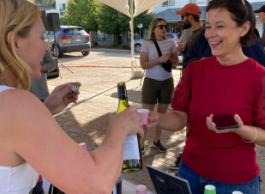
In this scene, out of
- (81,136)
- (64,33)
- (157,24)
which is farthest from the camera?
(64,33)

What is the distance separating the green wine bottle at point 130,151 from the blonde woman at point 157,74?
7.77 feet

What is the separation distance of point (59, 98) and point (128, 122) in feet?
2.40

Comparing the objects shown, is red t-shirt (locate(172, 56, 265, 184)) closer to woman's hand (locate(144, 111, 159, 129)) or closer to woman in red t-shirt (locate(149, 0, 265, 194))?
woman in red t-shirt (locate(149, 0, 265, 194))

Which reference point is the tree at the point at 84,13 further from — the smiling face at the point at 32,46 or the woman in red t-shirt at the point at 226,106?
the smiling face at the point at 32,46

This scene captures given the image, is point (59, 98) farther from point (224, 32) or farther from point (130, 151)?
point (224, 32)

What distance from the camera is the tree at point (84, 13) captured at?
27766 mm

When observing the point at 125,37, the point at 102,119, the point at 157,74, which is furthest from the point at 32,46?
the point at 125,37

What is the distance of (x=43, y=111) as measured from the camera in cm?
90

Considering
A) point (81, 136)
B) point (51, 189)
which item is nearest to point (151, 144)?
point (81, 136)

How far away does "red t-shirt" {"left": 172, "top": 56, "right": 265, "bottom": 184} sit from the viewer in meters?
1.55

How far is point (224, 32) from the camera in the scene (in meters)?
1.64

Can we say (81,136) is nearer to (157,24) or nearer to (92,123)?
(92,123)

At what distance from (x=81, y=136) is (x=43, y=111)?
13.5ft

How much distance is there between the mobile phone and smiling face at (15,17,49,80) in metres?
0.87
